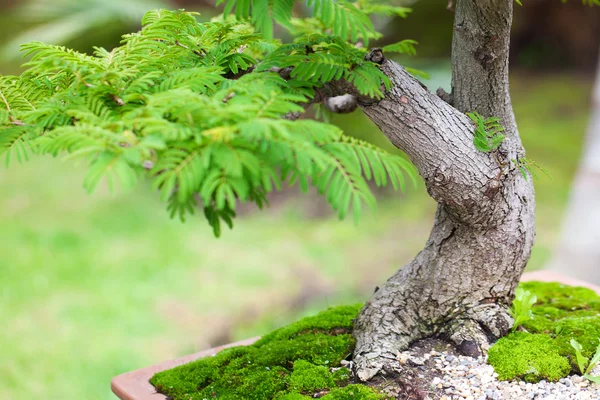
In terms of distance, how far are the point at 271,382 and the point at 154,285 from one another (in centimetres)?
198

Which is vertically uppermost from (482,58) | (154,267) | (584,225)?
(482,58)

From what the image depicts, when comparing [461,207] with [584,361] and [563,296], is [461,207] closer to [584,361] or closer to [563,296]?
[584,361]

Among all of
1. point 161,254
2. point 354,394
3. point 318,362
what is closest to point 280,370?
point 318,362

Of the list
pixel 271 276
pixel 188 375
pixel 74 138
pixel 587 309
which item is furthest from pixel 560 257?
pixel 74 138

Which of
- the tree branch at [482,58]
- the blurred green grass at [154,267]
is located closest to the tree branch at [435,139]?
the tree branch at [482,58]

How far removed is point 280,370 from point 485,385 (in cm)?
44

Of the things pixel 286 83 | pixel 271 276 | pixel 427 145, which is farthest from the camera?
pixel 271 276

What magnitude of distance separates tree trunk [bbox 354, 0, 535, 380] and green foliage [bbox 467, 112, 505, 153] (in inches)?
0.6

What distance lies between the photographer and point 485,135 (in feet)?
4.19

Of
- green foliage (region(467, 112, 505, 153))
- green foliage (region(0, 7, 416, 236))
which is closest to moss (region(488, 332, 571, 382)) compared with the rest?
green foliage (region(467, 112, 505, 153))

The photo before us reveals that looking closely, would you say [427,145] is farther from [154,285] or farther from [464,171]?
[154,285]

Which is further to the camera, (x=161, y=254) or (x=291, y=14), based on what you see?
(x=161, y=254)

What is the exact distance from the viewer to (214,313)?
120 inches

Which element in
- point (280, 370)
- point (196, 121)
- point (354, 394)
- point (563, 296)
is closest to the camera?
point (196, 121)
